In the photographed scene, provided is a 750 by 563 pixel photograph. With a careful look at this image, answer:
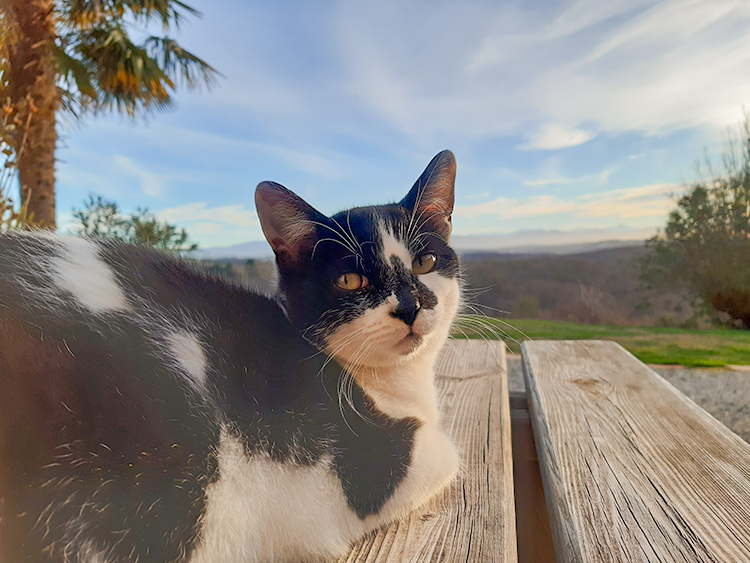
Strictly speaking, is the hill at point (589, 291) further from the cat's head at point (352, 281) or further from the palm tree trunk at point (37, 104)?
the palm tree trunk at point (37, 104)

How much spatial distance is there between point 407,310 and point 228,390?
0.26 m

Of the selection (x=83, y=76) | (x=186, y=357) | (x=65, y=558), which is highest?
(x=83, y=76)

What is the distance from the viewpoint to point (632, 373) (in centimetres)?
130

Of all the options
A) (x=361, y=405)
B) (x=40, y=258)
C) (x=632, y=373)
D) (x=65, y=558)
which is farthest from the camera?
(x=632, y=373)

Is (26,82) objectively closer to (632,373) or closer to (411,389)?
(411,389)

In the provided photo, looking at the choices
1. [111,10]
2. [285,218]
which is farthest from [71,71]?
[285,218]

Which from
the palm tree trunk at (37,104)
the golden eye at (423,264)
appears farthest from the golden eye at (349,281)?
the palm tree trunk at (37,104)

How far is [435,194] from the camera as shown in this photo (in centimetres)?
77

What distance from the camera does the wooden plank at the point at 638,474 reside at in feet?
1.86

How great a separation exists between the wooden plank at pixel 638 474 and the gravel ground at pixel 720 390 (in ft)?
1.98

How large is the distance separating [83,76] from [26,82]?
101 cm

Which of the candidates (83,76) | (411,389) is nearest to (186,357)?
(411,389)

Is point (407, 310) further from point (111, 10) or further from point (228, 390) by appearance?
point (111, 10)

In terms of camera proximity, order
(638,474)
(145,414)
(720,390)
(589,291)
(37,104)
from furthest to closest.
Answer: (589,291), (37,104), (720,390), (638,474), (145,414)
